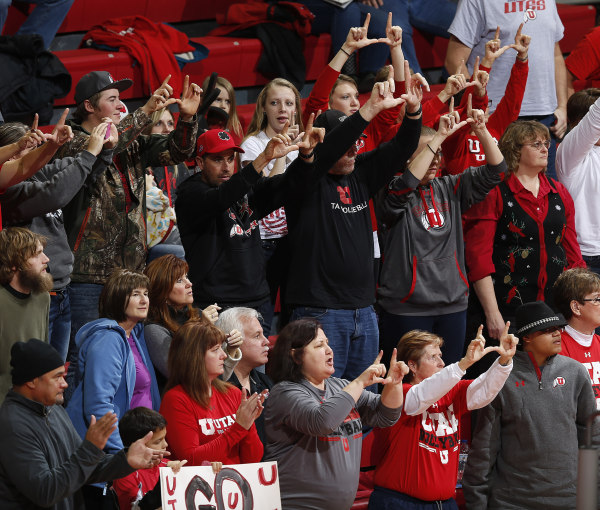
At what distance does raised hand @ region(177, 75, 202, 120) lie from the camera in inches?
210

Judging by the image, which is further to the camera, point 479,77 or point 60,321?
point 479,77

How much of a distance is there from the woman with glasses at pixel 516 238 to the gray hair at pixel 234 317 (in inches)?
63.4

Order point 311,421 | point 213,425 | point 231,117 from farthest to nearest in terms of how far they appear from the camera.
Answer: point 231,117, point 213,425, point 311,421

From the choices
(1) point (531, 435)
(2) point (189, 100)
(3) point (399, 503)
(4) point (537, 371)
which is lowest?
(3) point (399, 503)

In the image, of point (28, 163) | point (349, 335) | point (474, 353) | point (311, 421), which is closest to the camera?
point (311, 421)

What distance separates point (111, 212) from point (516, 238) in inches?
88.9

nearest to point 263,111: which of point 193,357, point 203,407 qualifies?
point 193,357

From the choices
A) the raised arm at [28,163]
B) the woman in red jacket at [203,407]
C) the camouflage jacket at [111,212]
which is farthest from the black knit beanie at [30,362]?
the camouflage jacket at [111,212]

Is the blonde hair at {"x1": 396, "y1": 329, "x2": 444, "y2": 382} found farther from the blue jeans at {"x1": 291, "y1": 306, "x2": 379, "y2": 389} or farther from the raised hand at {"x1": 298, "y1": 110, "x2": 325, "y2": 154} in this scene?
the raised hand at {"x1": 298, "y1": 110, "x2": 325, "y2": 154}

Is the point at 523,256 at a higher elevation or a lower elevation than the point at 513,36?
lower

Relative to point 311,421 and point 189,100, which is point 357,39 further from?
point 311,421

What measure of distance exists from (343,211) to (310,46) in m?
3.16

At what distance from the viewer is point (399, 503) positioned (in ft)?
15.9

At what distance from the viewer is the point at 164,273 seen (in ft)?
16.2
